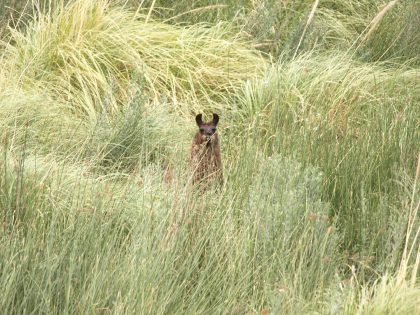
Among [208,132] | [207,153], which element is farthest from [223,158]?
[207,153]

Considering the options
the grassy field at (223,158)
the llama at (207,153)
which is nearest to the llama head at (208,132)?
the llama at (207,153)

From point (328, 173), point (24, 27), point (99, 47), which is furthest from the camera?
point (24, 27)

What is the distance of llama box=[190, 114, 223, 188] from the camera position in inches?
250

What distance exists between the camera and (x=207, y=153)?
6.48 m

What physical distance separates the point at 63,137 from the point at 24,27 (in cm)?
289

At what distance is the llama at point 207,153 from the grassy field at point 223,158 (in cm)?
12

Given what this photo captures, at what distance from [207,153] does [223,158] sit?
45 cm

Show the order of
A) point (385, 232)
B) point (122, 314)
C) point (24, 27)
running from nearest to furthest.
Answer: point (122, 314) → point (385, 232) → point (24, 27)

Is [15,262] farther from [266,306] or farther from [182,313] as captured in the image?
[266,306]

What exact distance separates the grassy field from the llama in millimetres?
121

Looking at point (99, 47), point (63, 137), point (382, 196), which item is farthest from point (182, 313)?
point (99, 47)

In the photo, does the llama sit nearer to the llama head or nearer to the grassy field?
the llama head

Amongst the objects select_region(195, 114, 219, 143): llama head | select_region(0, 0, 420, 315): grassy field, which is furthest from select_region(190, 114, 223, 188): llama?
select_region(0, 0, 420, 315): grassy field

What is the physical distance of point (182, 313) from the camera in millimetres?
4375
